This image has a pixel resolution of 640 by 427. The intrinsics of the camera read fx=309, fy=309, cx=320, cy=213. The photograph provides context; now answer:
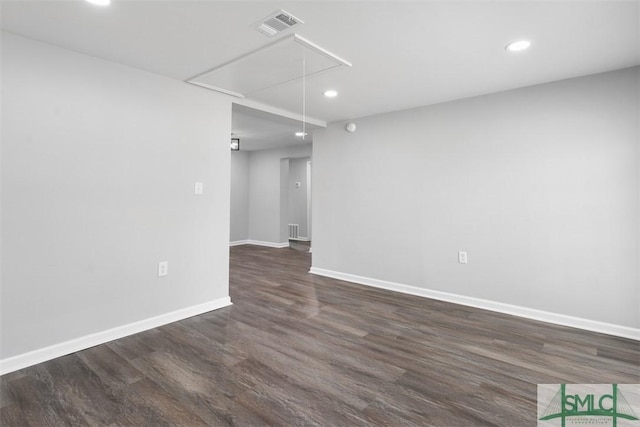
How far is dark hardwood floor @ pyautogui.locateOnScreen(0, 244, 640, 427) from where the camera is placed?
1.68 metres

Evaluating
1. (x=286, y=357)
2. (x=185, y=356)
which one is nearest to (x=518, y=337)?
(x=286, y=357)

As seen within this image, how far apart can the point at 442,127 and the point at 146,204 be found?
3.23 m

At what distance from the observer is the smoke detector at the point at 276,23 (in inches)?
74.0

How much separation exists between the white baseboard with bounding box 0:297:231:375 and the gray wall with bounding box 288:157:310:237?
17.7 feet

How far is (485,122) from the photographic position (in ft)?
10.9

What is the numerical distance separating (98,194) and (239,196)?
5.31 meters

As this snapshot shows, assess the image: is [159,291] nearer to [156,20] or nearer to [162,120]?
[162,120]

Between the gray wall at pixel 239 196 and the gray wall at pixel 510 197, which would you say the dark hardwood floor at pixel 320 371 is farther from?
the gray wall at pixel 239 196

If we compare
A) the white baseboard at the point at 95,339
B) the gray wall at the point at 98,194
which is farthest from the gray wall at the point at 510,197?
the white baseboard at the point at 95,339

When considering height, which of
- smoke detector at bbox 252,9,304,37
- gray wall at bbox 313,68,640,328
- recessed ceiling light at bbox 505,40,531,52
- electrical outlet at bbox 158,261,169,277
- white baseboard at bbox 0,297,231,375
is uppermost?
recessed ceiling light at bbox 505,40,531,52

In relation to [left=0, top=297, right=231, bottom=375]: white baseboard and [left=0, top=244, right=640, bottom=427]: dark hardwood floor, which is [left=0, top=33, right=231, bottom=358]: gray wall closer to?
[left=0, top=297, right=231, bottom=375]: white baseboard

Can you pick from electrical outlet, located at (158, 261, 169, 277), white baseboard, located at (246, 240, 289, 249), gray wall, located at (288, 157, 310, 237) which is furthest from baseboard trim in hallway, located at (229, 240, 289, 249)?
electrical outlet, located at (158, 261, 169, 277)

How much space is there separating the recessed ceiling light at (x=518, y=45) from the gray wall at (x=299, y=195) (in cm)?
651

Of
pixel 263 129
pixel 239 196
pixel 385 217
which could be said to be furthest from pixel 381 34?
pixel 239 196
